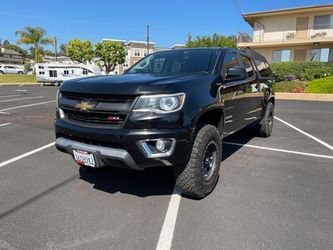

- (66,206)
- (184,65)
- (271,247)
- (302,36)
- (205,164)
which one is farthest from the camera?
(302,36)

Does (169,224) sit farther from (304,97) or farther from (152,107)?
(304,97)

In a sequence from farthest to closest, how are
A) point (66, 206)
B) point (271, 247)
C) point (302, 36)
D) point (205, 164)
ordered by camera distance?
point (302, 36)
point (205, 164)
point (66, 206)
point (271, 247)

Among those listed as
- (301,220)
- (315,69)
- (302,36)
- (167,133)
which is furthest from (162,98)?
(302,36)

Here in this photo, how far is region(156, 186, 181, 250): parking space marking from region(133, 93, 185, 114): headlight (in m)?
1.14

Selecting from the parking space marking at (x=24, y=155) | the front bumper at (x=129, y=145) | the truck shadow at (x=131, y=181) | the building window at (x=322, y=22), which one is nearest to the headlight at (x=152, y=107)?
the front bumper at (x=129, y=145)

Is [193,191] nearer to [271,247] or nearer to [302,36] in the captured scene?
[271,247]

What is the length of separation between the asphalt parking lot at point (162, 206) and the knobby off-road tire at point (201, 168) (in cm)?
17

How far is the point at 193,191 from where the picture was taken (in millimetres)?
3510

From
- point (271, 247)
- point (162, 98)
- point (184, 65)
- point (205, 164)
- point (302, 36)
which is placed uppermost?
→ point (302, 36)

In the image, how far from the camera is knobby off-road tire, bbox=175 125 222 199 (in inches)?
134

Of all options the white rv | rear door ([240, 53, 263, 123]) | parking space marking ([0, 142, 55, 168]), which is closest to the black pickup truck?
rear door ([240, 53, 263, 123])

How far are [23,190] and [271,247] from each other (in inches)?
120

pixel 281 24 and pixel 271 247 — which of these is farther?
pixel 281 24

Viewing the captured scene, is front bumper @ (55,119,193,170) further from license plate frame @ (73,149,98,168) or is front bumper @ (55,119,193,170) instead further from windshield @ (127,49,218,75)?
windshield @ (127,49,218,75)
